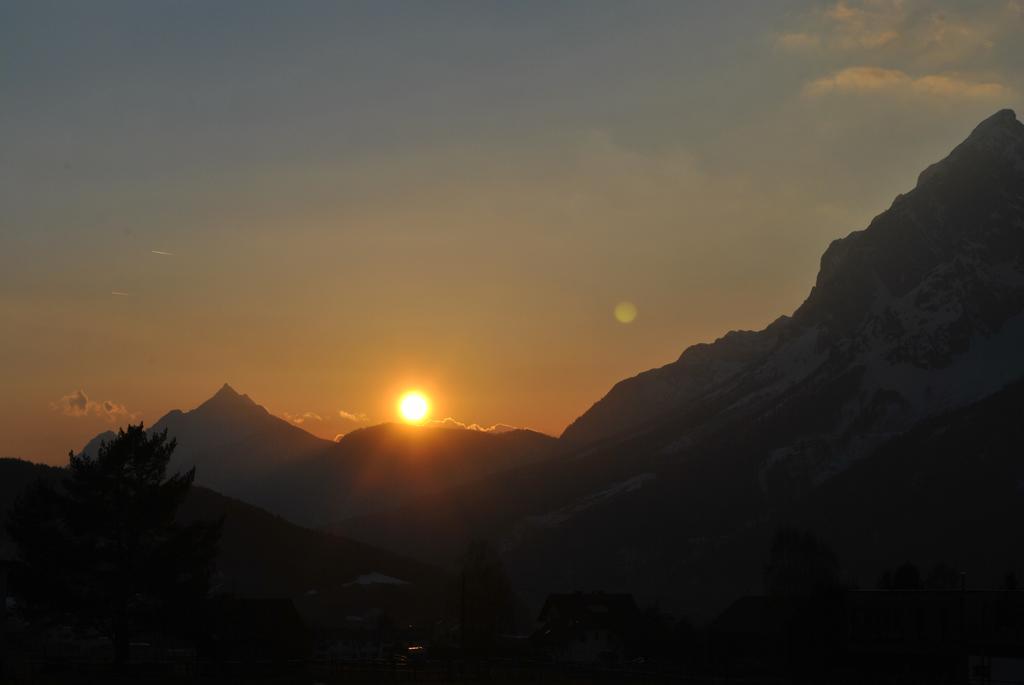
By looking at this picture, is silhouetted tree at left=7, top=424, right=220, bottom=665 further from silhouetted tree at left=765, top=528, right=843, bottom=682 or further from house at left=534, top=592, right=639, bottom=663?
house at left=534, top=592, right=639, bottom=663

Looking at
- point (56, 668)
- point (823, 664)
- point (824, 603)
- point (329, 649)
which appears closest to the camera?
point (56, 668)

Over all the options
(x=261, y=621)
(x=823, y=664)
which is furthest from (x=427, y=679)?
(x=823, y=664)

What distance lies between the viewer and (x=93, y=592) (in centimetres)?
7712

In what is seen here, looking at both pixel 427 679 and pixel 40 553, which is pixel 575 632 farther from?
pixel 40 553

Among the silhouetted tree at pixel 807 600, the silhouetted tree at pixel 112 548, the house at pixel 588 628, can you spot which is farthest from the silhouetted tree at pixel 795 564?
the silhouetted tree at pixel 112 548

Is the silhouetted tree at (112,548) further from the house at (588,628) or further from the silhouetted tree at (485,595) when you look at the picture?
the house at (588,628)

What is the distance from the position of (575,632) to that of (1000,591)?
49271 millimetres

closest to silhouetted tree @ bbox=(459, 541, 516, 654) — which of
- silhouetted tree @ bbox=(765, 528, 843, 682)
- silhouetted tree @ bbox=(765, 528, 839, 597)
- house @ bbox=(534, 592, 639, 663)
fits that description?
house @ bbox=(534, 592, 639, 663)

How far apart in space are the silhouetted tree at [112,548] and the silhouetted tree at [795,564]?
8615 centimetres

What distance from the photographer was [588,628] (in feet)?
470

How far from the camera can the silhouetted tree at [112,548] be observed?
253 ft

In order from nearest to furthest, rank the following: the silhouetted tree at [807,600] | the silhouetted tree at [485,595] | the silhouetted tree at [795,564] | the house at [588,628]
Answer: the silhouetted tree at [807,600]
the silhouetted tree at [485,595]
the house at [588,628]
the silhouetted tree at [795,564]

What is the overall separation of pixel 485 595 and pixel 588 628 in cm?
1086

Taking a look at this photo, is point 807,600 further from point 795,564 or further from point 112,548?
point 112,548
